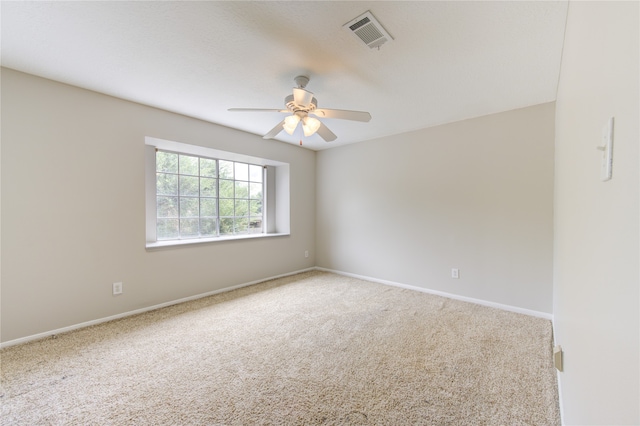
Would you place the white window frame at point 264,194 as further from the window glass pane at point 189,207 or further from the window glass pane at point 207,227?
the window glass pane at point 189,207

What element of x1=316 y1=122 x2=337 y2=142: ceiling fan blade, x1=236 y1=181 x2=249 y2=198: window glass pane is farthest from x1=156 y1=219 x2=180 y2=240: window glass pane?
x1=316 y1=122 x2=337 y2=142: ceiling fan blade

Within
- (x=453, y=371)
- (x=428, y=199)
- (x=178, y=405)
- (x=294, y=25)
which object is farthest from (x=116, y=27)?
(x=428, y=199)

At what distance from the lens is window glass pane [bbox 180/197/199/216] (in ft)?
11.7

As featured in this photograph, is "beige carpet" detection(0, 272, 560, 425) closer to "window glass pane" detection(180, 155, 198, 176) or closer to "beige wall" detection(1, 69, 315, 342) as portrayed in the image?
"beige wall" detection(1, 69, 315, 342)

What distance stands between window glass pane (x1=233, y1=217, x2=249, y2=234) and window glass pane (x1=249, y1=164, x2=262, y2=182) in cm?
69

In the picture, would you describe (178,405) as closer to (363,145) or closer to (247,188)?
(247,188)

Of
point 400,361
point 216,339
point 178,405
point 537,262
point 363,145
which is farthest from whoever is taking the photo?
point 363,145

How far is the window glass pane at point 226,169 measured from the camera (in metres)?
4.00

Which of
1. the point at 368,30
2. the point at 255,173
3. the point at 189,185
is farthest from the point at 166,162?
the point at 368,30

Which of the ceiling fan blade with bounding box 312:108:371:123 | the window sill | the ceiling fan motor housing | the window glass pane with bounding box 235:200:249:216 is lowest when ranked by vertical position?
the window sill

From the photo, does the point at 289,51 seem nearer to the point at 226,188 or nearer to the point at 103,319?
the point at 226,188

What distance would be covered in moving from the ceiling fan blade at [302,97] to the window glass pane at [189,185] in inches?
87.9

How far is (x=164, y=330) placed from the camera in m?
2.49

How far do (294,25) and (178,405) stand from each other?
2.42 meters
